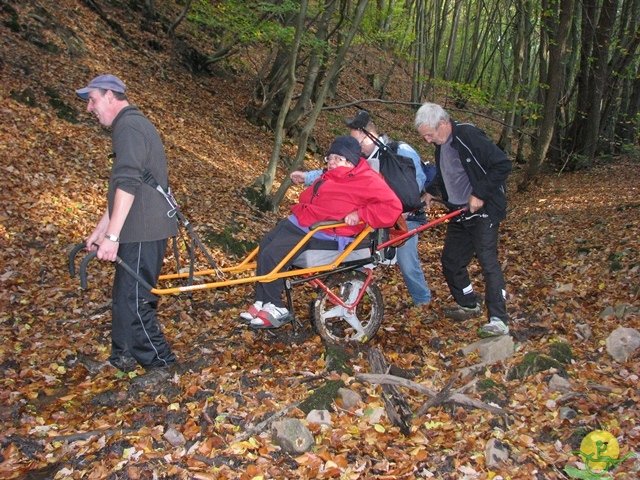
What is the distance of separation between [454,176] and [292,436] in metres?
3.07

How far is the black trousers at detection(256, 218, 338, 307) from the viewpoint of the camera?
484cm

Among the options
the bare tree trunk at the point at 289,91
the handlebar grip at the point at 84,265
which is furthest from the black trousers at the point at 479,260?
the bare tree trunk at the point at 289,91

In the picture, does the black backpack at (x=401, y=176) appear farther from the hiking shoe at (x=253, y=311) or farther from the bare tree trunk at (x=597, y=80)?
the bare tree trunk at (x=597, y=80)

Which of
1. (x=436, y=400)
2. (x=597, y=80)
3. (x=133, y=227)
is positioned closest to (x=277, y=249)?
(x=133, y=227)

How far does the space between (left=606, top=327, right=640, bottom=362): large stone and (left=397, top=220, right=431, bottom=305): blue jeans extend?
2.00 metres

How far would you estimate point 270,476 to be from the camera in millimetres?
3354

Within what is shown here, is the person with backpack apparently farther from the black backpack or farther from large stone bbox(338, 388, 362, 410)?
large stone bbox(338, 388, 362, 410)

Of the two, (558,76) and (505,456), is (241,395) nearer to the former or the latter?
(505,456)

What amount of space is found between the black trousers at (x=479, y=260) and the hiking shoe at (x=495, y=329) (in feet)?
0.23

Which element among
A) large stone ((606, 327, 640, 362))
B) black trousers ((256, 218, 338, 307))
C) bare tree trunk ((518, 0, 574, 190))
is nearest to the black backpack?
black trousers ((256, 218, 338, 307))

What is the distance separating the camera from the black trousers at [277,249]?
190 inches

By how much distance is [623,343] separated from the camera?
464 cm

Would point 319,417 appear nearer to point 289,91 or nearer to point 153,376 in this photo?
point 153,376

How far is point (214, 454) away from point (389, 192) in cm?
248
